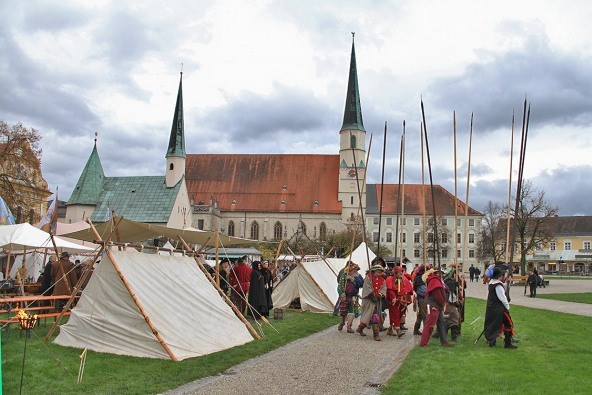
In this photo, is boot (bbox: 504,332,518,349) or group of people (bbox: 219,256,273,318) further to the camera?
group of people (bbox: 219,256,273,318)

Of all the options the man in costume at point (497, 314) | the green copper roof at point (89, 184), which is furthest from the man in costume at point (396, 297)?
the green copper roof at point (89, 184)

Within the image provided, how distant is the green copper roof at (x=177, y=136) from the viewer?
234 ft

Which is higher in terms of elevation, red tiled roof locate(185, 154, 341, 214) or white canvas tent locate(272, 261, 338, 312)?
red tiled roof locate(185, 154, 341, 214)

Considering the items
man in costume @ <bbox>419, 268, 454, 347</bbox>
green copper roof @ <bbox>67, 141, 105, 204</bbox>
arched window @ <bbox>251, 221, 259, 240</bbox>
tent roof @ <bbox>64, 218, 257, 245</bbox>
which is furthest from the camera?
arched window @ <bbox>251, 221, 259, 240</bbox>

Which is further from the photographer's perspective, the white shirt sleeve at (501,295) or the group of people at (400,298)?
the group of people at (400,298)


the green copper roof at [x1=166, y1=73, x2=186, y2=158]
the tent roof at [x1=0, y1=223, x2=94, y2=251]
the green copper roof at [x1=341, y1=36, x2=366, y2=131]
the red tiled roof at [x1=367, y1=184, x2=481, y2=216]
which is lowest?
the tent roof at [x1=0, y1=223, x2=94, y2=251]

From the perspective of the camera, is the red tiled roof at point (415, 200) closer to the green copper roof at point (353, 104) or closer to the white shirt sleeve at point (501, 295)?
the green copper roof at point (353, 104)

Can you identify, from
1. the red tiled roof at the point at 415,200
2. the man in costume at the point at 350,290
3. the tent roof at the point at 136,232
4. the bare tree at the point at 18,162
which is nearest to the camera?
the man in costume at the point at 350,290

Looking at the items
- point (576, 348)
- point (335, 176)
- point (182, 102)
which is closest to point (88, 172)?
point (182, 102)

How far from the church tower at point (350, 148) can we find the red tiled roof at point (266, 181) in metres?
1.43

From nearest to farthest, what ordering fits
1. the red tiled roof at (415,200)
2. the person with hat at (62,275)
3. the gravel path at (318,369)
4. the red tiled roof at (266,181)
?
the gravel path at (318,369)
the person with hat at (62,275)
the red tiled roof at (266,181)
the red tiled roof at (415,200)

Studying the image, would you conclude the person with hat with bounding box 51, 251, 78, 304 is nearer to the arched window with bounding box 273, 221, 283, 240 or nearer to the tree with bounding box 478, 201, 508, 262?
the tree with bounding box 478, 201, 508, 262

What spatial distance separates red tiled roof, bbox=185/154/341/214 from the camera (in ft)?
260

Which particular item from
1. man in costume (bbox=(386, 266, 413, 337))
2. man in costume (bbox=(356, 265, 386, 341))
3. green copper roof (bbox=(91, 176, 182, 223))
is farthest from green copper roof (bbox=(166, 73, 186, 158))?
man in costume (bbox=(356, 265, 386, 341))
